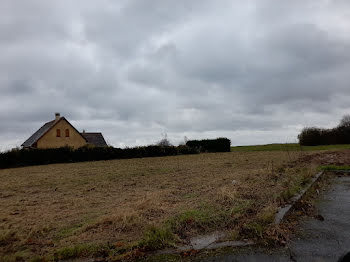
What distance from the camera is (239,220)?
3.58 m

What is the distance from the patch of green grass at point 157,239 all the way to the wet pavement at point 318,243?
1.72 ft

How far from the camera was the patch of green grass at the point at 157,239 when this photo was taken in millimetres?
2834

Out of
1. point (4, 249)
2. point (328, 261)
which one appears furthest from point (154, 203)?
point (328, 261)

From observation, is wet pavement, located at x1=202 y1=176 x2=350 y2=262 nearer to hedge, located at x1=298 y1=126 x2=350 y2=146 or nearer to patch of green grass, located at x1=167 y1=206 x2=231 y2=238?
patch of green grass, located at x1=167 y1=206 x2=231 y2=238

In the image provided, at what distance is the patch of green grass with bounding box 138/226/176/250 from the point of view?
2.83m

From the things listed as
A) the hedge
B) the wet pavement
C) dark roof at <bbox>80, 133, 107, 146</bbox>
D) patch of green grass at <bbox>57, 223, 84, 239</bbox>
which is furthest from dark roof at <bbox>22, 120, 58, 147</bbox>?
the wet pavement

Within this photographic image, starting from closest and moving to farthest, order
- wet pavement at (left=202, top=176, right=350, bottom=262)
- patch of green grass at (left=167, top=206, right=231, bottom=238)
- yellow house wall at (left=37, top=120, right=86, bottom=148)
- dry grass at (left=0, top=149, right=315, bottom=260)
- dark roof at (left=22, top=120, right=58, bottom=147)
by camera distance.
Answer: wet pavement at (left=202, top=176, right=350, bottom=262) → dry grass at (left=0, top=149, right=315, bottom=260) → patch of green grass at (left=167, top=206, right=231, bottom=238) → yellow house wall at (left=37, top=120, right=86, bottom=148) → dark roof at (left=22, top=120, right=58, bottom=147)

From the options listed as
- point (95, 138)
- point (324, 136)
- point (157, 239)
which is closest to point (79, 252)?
point (157, 239)

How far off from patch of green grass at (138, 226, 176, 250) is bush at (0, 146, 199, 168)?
754 inches

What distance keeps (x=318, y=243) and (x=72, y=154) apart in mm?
20200

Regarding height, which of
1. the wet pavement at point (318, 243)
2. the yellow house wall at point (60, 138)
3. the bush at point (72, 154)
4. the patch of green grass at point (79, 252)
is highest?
the yellow house wall at point (60, 138)

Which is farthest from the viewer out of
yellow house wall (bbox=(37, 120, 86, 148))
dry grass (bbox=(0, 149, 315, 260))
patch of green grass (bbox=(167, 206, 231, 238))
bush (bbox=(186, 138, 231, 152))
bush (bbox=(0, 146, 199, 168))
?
yellow house wall (bbox=(37, 120, 86, 148))

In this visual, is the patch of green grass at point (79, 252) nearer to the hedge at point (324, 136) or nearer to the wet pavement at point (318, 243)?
the wet pavement at point (318, 243)

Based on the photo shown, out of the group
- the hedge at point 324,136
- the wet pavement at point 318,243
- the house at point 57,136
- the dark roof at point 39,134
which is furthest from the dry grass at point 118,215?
the dark roof at point 39,134
